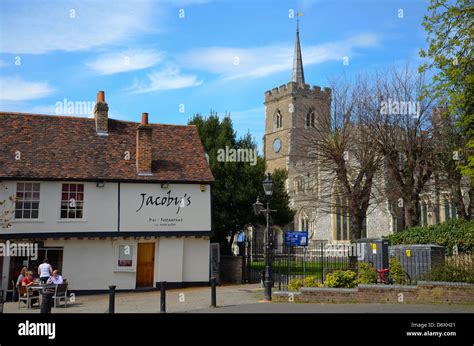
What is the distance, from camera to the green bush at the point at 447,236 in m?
19.3

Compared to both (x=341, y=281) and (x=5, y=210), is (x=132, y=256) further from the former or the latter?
(x=341, y=281)

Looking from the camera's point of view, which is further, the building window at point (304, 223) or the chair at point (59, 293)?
the building window at point (304, 223)

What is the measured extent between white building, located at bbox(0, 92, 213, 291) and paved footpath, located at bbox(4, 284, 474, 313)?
1430 millimetres

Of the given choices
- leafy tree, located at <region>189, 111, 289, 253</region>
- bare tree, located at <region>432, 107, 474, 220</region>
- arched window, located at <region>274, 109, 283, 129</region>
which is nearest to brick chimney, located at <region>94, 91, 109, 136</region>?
leafy tree, located at <region>189, 111, 289, 253</region>

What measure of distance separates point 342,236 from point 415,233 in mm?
30831

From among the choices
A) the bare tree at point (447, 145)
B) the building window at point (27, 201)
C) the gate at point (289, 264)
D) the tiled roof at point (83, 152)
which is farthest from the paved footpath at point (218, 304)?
the bare tree at point (447, 145)

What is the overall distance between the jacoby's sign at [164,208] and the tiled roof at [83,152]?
0.53m

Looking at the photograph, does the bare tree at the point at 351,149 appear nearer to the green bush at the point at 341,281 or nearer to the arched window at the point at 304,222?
the green bush at the point at 341,281

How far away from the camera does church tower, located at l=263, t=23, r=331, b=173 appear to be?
68.1m

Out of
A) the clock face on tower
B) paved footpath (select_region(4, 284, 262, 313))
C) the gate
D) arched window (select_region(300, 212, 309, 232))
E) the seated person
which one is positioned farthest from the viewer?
the clock face on tower

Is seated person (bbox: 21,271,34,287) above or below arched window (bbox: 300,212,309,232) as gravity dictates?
below

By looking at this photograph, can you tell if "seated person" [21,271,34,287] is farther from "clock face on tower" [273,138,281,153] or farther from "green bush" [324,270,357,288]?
"clock face on tower" [273,138,281,153]
